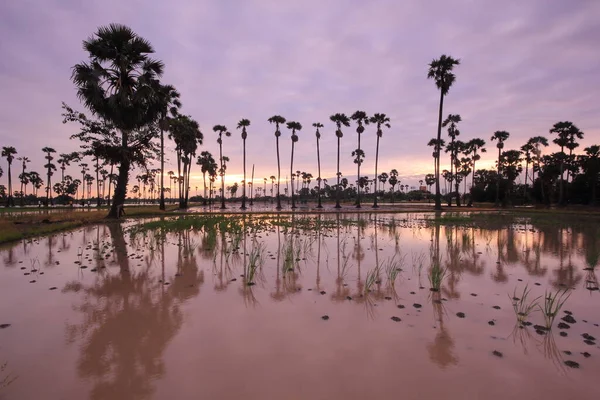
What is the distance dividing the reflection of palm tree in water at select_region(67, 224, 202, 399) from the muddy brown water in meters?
0.03

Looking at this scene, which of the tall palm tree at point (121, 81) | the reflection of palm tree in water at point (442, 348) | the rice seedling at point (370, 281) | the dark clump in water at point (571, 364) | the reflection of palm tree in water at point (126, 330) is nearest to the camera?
the reflection of palm tree in water at point (126, 330)

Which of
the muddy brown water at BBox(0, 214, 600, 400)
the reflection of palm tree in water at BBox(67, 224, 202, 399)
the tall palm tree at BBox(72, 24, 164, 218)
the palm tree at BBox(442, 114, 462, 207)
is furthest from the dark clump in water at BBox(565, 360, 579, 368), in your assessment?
the palm tree at BBox(442, 114, 462, 207)

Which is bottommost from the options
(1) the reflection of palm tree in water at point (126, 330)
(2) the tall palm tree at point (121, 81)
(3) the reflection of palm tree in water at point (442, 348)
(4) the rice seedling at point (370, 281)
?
(3) the reflection of palm tree in water at point (442, 348)

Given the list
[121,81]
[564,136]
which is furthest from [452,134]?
[121,81]

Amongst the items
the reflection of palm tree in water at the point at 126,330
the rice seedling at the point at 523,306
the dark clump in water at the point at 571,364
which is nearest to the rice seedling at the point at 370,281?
the rice seedling at the point at 523,306

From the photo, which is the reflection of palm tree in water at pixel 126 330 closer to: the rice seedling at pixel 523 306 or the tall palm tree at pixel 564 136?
the rice seedling at pixel 523 306

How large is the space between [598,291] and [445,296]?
3.97m

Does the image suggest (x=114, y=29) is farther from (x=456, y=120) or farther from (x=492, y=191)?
(x=492, y=191)

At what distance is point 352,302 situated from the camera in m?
6.69

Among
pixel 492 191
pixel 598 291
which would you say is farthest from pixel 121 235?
pixel 492 191

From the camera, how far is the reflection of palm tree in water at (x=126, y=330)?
3.91 meters

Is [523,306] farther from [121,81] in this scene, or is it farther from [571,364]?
[121,81]

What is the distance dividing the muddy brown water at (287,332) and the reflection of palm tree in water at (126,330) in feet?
0.09

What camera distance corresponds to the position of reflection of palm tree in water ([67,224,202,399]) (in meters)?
3.91
